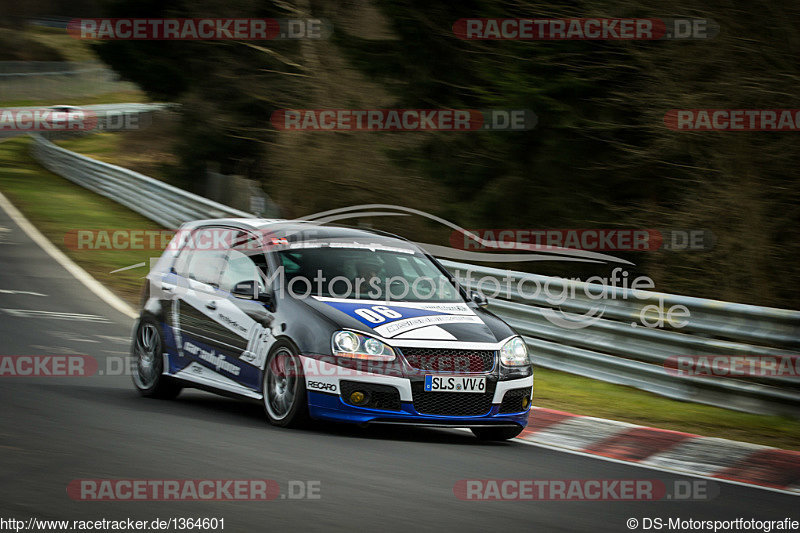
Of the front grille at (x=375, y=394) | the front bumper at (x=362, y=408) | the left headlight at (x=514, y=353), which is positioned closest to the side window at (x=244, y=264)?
the front bumper at (x=362, y=408)

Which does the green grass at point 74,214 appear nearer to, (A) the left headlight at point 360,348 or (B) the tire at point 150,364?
(B) the tire at point 150,364

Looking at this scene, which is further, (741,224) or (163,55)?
(163,55)

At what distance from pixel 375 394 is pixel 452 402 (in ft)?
1.91

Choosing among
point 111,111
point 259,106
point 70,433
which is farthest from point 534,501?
point 111,111

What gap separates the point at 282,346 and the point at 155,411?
Result: 1.40m

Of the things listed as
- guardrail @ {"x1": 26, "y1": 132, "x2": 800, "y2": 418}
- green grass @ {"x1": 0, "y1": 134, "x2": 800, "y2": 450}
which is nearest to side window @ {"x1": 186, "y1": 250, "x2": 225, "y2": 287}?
green grass @ {"x1": 0, "y1": 134, "x2": 800, "y2": 450}

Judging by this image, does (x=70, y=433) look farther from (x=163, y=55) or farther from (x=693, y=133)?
(x=163, y=55)

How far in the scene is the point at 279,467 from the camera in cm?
684

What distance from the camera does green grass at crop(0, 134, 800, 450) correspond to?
957cm

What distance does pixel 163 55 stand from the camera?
31.4 meters

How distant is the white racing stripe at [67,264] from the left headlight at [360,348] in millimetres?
7285

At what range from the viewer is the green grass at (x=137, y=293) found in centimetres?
957

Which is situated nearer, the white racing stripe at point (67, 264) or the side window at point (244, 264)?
the side window at point (244, 264)

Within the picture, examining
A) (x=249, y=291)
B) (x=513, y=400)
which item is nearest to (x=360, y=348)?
(x=249, y=291)
